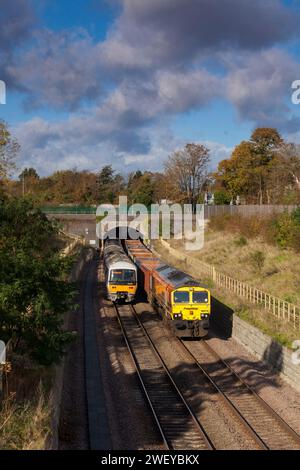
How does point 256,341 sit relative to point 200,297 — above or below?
below

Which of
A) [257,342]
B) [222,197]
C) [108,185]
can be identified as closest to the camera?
[257,342]

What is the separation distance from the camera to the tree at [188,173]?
72125 mm

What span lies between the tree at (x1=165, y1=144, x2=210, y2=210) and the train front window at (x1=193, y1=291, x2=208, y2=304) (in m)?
51.8

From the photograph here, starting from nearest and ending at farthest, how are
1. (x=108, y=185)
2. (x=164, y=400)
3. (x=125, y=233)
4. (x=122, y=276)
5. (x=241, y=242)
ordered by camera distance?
(x=164, y=400) < (x=122, y=276) < (x=241, y=242) < (x=125, y=233) < (x=108, y=185)

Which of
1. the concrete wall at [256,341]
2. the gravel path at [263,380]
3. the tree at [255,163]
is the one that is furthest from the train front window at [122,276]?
the tree at [255,163]

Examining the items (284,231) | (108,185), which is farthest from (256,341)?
(108,185)

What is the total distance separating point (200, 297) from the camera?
21.1 m

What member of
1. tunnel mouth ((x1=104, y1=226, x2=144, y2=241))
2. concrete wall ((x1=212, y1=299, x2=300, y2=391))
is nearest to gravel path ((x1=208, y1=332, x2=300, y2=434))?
concrete wall ((x1=212, y1=299, x2=300, y2=391))

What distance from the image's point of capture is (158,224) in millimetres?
64938

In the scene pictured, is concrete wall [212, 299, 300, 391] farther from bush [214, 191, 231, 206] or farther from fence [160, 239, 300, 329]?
bush [214, 191, 231, 206]

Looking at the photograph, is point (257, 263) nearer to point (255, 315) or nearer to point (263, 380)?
point (255, 315)

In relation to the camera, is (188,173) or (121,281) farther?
(188,173)

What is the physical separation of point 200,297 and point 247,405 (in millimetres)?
6748
